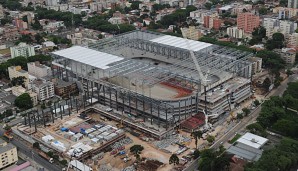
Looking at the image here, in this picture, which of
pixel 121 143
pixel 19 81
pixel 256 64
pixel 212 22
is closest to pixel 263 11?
pixel 212 22

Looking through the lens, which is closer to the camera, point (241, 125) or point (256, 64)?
point (241, 125)

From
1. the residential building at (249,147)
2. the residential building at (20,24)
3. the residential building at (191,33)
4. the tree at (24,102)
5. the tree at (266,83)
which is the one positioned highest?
the residential building at (20,24)

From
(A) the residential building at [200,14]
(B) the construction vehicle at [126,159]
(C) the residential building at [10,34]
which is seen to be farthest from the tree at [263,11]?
(B) the construction vehicle at [126,159]

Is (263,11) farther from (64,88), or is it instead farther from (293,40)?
(64,88)

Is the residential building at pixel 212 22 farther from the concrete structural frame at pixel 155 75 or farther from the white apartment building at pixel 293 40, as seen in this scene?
the concrete structural frame at pixel 155 75

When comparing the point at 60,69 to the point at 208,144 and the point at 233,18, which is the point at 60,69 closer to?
the point at 208,144

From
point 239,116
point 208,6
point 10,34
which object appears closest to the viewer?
point 239,116

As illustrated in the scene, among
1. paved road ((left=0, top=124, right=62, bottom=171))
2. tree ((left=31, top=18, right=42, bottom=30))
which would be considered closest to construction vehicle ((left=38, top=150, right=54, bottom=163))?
paved road ((left=0, top=124, right=62, bottom=171))

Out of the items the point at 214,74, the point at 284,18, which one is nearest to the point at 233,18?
the point at 284,18
